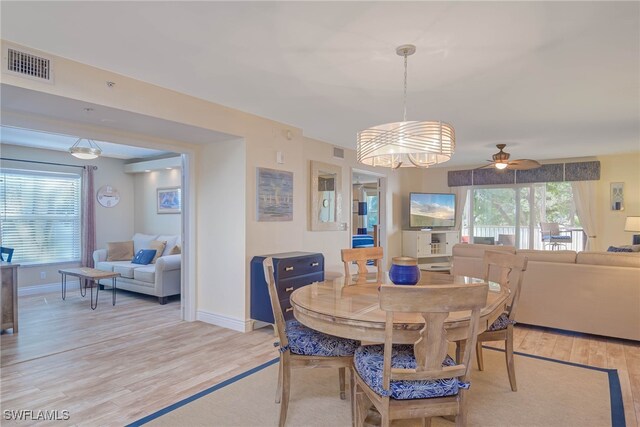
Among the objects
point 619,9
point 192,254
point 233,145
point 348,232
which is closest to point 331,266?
point 348,232

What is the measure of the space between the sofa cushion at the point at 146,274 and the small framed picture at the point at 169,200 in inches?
58.2

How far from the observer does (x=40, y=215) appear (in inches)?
247

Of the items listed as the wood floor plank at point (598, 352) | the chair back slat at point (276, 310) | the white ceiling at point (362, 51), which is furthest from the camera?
the wood floor plank at point (598, 352)

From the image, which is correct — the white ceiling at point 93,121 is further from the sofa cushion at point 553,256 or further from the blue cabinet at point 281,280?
the sofa cushion at point 553,256

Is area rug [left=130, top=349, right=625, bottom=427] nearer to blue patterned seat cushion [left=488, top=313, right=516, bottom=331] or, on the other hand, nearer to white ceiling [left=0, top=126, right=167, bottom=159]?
blue patterned seat cushion [left=488, top=313, right=516, bottom=331]

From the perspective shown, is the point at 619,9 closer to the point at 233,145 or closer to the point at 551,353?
the point at 551,353

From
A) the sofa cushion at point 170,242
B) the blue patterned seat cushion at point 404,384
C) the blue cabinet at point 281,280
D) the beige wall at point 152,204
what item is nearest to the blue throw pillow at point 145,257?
the sofa cushion at point 170,242

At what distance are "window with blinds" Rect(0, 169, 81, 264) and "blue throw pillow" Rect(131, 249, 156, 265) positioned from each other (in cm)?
156

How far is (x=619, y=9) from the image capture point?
78.6 inches

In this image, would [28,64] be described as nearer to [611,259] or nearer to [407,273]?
[407,273]

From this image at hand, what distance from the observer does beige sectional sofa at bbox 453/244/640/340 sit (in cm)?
356

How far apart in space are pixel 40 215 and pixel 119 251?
1.43 m

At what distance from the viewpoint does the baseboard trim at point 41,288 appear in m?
5.82

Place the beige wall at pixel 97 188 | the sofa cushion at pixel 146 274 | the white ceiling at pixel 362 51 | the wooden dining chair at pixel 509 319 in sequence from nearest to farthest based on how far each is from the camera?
the white ceiling at pixel 362 51, the wooden dining chair at pixel 509 319, the sofa cushion at pixel 146 274, the beige wall at pixel 97 188
